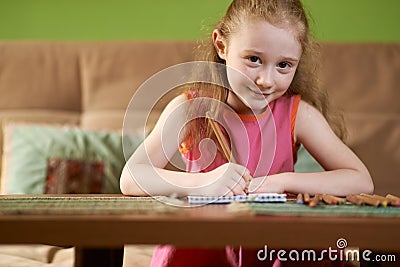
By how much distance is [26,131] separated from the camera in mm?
2104

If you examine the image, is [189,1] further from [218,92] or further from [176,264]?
[176,264]

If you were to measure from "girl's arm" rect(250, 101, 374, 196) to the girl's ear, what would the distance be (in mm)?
213

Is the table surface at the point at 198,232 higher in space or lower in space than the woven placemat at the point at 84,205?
lower

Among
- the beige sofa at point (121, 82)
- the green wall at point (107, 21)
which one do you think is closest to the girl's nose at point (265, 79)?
the beige sofa at point (121, 82)

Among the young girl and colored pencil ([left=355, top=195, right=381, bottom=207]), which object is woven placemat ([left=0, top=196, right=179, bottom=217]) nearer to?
the young girl

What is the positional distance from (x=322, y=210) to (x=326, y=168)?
489 mm

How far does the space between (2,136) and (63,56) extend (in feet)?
1.27

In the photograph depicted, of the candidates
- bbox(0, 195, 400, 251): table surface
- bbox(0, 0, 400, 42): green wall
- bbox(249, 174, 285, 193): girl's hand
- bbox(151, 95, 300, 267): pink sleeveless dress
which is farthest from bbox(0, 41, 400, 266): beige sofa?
bbox(0, 195, 400, 251): table surface

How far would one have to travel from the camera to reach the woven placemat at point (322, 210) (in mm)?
860

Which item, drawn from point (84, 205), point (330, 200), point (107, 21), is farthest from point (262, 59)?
point (107, 21)

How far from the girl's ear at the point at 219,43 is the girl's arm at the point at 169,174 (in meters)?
0.13

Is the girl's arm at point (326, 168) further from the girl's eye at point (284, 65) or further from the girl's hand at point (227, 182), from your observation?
the girl's eye at point (284, 65)

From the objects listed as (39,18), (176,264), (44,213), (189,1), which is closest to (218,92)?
(176,264)

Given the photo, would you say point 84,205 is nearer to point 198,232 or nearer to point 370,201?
point 198,232
